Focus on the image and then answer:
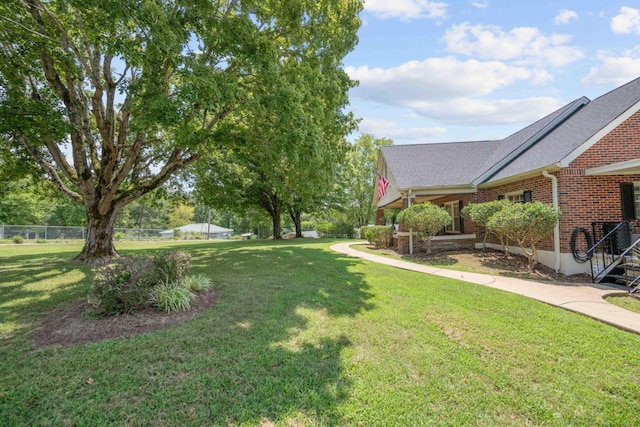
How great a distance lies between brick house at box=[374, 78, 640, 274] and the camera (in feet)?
28.4

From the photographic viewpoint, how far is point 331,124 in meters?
10.6

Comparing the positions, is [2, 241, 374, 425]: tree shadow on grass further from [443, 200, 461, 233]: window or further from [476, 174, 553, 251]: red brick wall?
[443, 200, 461, 233]: window

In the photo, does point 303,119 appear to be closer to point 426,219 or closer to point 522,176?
point 426,219

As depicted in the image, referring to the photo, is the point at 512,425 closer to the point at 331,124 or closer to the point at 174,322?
the point at 174,322

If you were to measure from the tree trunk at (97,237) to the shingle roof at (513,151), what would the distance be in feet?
39.5

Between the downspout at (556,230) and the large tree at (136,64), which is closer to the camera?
the large tree at (136,64)

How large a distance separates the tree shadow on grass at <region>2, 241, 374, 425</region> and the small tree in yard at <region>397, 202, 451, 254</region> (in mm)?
7465

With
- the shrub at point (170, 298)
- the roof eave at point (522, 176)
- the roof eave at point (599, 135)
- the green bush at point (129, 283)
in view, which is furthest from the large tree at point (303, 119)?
the roof eave at point (599, 135)

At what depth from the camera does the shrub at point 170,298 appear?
15.9ft

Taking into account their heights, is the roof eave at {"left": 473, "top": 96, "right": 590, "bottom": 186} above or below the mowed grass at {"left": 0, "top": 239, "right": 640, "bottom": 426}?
above

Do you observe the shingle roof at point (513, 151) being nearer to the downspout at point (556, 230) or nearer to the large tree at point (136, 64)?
the downspout at point (556, 230)

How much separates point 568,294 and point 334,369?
6.13 metres

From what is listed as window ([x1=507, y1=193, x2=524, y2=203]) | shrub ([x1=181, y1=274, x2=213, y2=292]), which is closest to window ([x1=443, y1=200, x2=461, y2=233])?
window ([x1=507, y1=193, x2=524, y2=203])

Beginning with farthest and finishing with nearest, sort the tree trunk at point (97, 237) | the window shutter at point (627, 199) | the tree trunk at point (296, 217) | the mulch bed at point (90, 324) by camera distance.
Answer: the tree trunk at point (296, 217), the tree trunk at point (97, 237), the window shutter at point (627, 199), the mulch bed at point (90, 324)
